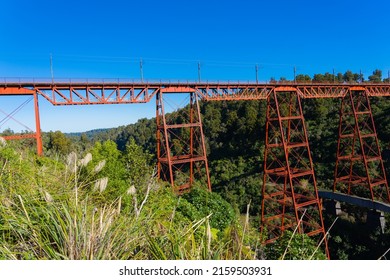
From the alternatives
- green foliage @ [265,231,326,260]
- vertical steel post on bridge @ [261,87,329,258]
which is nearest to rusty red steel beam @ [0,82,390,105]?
vertical steel post on bridge @ [261,87,329,258]

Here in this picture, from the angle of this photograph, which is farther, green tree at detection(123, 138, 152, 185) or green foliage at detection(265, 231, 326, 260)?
green tree at detection(123, 138, 152, 185)

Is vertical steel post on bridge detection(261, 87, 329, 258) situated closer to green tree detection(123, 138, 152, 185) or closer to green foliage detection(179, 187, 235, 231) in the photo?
green foliage detection(179, 187, 235, 231)

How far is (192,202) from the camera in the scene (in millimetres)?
8852

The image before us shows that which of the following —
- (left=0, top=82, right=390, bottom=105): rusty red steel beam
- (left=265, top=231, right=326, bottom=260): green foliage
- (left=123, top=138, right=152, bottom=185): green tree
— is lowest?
(left=265, top=231, right=326, bottom=260): green foliage

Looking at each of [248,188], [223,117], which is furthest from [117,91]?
[223,117]

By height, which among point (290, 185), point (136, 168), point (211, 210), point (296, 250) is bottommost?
point (296, 250)

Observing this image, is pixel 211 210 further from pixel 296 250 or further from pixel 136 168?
pixel 296 250

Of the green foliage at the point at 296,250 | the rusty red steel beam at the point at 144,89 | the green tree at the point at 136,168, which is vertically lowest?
the green foliage at the point at 296,250

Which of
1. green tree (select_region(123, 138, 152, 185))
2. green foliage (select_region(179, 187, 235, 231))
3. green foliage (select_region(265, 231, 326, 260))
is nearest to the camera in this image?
green foliage (select_region(265, 231, 326, 260))

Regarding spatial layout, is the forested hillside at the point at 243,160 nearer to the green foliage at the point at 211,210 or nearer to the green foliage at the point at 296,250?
the green foliage at the point at 211,210

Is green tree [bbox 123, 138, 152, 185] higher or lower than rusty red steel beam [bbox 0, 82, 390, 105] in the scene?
lower

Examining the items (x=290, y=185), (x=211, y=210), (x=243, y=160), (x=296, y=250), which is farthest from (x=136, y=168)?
(x=243, y=160)

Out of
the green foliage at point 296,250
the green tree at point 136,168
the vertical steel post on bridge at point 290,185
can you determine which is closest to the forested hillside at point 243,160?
the green tree at point 136,168
